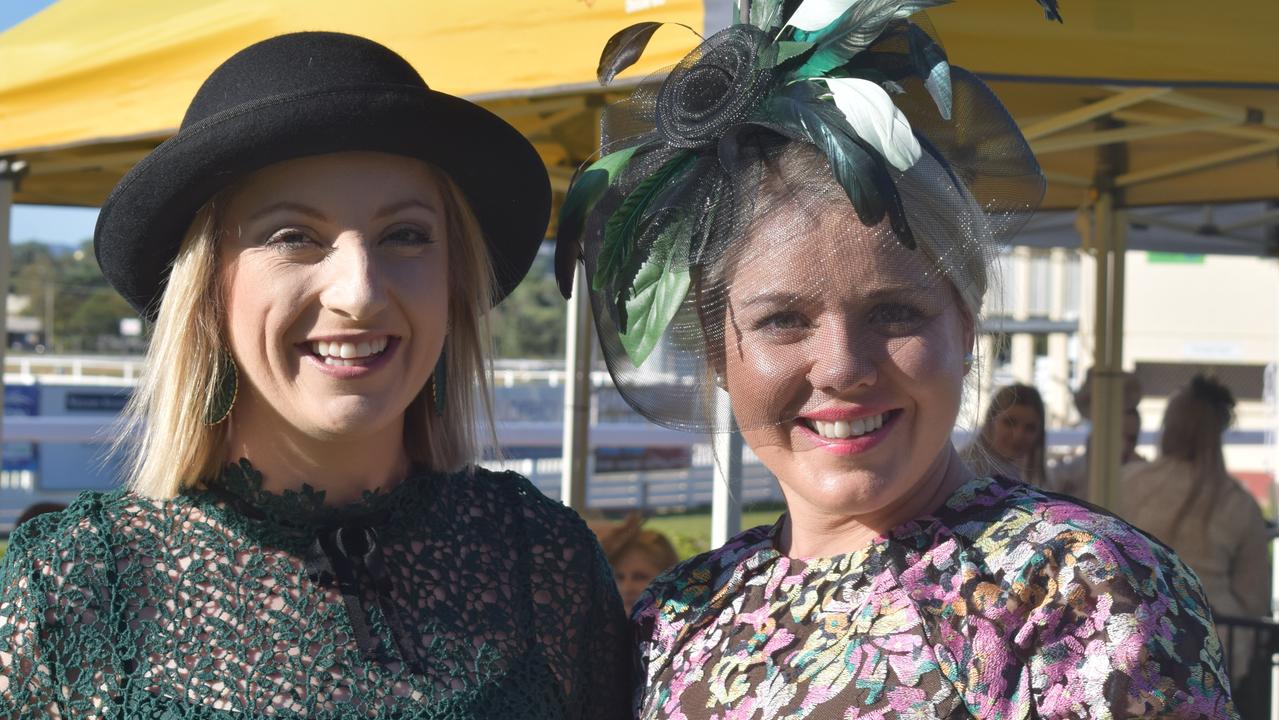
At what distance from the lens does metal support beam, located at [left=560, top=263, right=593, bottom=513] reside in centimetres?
538

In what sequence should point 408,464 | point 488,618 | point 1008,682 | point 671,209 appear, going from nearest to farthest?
point 1008,682 → point 671,209 → point 488,618 → point 408,464

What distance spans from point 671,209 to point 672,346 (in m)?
0.21

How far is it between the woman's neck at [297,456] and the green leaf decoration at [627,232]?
0.42m

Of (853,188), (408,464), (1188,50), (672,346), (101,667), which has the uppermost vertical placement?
(1188,50)

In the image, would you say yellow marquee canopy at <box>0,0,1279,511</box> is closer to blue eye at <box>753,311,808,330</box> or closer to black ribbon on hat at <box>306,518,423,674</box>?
blue eye at <box>753,311,808,330</box>

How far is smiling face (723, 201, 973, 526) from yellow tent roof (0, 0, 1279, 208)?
0.80m

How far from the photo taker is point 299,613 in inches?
70.1

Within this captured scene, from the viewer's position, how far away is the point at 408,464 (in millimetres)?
2055

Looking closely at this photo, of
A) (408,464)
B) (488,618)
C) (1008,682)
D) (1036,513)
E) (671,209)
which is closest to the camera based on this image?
(1008,682)

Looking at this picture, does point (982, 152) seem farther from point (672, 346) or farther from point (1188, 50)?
point (1188, 50)

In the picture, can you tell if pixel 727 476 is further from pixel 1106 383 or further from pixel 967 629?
pixel 1106 383

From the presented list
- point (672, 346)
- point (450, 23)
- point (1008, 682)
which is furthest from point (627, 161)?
point (450, 23)

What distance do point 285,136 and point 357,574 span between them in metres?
0.62

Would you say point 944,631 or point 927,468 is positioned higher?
point 927,468
